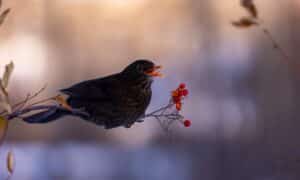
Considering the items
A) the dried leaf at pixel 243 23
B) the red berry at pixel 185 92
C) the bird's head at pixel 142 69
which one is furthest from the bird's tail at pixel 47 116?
the dried leaf at pixel 243 23

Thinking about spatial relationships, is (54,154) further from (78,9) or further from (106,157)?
(78,9)

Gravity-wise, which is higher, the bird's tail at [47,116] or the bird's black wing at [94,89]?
the bird's black wing at [94,89]

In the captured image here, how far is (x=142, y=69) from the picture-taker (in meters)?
0.92

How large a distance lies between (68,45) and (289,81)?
0.57m

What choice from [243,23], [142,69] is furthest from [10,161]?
[243,23]

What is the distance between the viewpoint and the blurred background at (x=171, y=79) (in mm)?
934

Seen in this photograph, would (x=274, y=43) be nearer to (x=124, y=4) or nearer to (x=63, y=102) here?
(x=124, y=4)

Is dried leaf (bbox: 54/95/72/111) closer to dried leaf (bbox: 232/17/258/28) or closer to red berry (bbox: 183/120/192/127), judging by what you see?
red berry (bbox: 183/120/192/127)

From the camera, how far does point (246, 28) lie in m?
0.96

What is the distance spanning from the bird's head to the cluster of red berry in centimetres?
7

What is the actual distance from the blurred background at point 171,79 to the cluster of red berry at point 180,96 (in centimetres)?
2

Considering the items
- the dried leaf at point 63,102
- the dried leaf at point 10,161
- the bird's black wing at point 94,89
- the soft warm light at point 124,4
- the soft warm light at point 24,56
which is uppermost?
the soft warm light at point 124,4

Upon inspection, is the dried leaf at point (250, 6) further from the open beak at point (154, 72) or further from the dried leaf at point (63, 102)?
the dried leaf at point (63, 102)

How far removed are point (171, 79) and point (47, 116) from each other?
32cm
